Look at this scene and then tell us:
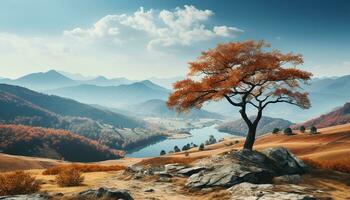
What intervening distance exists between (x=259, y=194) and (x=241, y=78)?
606 inches

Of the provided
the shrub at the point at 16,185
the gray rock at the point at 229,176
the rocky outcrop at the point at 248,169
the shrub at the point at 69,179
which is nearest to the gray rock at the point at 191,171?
the rocky outcrop at the point at 248,169

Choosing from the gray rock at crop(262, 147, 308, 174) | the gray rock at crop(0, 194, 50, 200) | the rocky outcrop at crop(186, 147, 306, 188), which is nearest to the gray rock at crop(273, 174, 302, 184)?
the rocky outcrop at crop(186, 147, 306, 188)

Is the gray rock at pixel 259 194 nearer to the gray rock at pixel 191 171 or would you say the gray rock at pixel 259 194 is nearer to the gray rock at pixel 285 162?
the gray rock at pixel 191 171

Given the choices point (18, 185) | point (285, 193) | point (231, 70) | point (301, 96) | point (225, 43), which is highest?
point (225, 43)

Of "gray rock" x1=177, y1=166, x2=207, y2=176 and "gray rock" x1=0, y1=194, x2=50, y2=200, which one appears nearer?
"gray rock" x1=0, y1=194, x2=50, y2=200

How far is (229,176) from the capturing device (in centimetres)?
2452

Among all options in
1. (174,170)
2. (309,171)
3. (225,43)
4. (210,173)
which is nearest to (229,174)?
(210,173)

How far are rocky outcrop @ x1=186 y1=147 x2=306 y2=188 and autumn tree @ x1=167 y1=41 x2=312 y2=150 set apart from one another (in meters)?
4.80

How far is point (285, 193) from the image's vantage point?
802 inches

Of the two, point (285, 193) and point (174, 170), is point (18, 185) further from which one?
point (285, 193)

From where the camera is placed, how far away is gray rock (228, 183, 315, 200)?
19.4m

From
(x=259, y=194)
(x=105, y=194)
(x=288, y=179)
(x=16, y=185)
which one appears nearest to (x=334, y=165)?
(x=288, y=179)

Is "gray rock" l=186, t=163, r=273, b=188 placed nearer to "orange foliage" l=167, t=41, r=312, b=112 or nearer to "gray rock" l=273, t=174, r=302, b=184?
"gray rock" l=273, t=174, r=302, b=184

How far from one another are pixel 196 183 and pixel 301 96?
55.6ft
